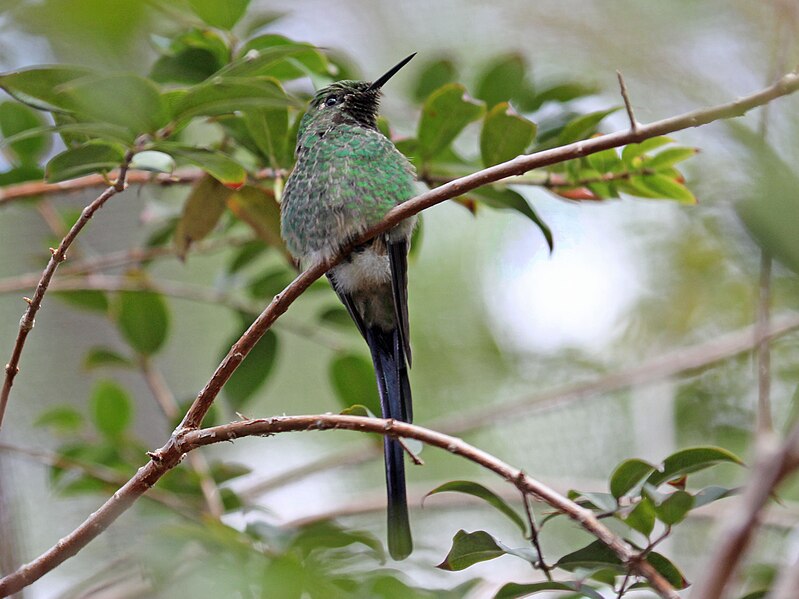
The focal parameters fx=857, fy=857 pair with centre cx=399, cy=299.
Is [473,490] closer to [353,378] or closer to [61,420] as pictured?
[353,378]

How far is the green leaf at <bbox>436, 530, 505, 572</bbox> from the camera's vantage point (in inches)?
57.7

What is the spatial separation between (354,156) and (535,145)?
18.8 inches

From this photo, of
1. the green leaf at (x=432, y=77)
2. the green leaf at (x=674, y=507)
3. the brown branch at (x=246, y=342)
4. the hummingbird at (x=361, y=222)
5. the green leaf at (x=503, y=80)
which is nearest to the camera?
the brown branch at (x=246, y=342)

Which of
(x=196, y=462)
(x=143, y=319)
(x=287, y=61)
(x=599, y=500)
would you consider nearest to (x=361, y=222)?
(x=287, y=61)

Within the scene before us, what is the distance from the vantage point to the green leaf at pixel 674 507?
1.37m

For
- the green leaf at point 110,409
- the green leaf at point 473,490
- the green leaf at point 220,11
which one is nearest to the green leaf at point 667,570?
the green leaf at point 473,490

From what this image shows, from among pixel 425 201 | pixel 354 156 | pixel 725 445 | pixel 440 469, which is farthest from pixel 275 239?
pixel 440 469

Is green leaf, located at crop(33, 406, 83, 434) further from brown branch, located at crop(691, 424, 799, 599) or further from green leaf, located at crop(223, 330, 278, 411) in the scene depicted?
brown branch, located at crop(691, 424, 799, 599)

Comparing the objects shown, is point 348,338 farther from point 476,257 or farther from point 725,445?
point 725,445

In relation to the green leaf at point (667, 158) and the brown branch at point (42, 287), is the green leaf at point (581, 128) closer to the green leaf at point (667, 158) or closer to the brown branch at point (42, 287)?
the green leaf at point (667, 158)

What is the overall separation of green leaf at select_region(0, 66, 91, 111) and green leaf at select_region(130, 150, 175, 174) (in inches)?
9.8

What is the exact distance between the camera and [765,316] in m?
1.12

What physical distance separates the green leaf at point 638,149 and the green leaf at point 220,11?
925mm

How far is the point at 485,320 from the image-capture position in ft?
13.9
